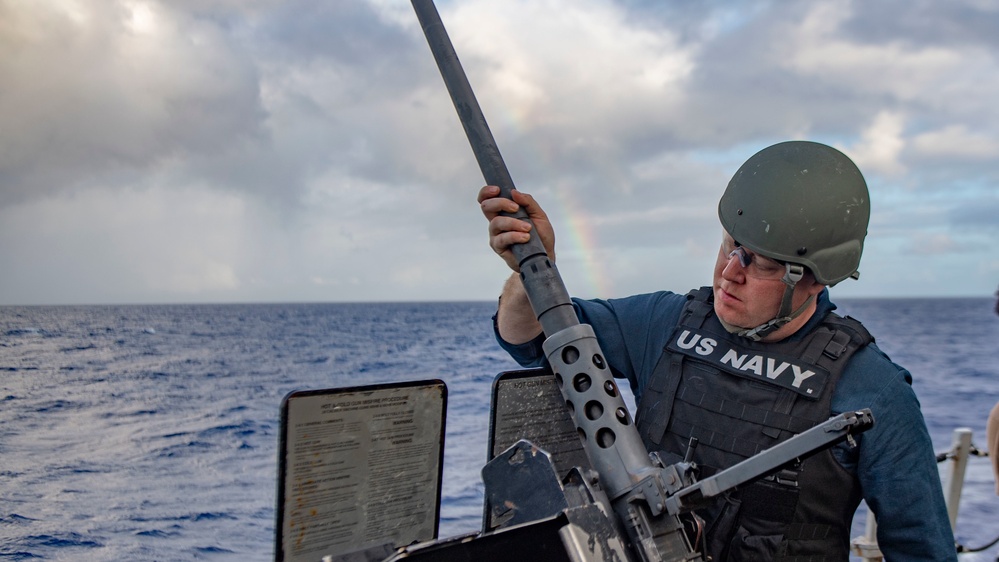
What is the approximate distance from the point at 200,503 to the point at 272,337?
104 ft

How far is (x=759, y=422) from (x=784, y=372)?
188 millimetres

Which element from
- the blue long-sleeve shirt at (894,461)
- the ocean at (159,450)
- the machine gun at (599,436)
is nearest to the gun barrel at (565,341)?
the machine gun at (599,436)

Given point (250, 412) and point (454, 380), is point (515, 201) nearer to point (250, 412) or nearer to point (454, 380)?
point (250, 412)

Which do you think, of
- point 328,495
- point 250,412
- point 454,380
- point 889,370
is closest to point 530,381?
point 328,495

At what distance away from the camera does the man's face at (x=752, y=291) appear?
2.64m

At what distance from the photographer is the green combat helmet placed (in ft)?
8.64

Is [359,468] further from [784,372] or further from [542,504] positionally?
[784,372]

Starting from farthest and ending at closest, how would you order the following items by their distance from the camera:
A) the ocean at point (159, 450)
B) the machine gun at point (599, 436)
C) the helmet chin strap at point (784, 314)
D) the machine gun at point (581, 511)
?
the ocean at point (159, 450) < the helmet chin strap at point (784, 314) < the machine gun at point (599, 436) < the machine gun at point (581, 511)

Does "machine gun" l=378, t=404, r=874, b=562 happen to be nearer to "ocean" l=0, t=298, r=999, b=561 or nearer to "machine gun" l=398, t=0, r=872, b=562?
"machine gun" l=398, t=0, r=872, b=562

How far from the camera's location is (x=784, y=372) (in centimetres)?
262

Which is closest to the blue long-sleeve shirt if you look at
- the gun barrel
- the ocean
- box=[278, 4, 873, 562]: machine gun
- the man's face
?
the man's face

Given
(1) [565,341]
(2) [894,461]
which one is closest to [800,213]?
(2) [894,461]

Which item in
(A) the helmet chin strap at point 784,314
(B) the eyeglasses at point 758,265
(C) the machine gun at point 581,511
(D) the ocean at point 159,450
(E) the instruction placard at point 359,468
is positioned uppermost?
(D) the ocean at point 159,450

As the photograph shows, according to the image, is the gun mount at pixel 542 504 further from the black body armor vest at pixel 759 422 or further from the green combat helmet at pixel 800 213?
the green combat helmet at pixel 800 213
